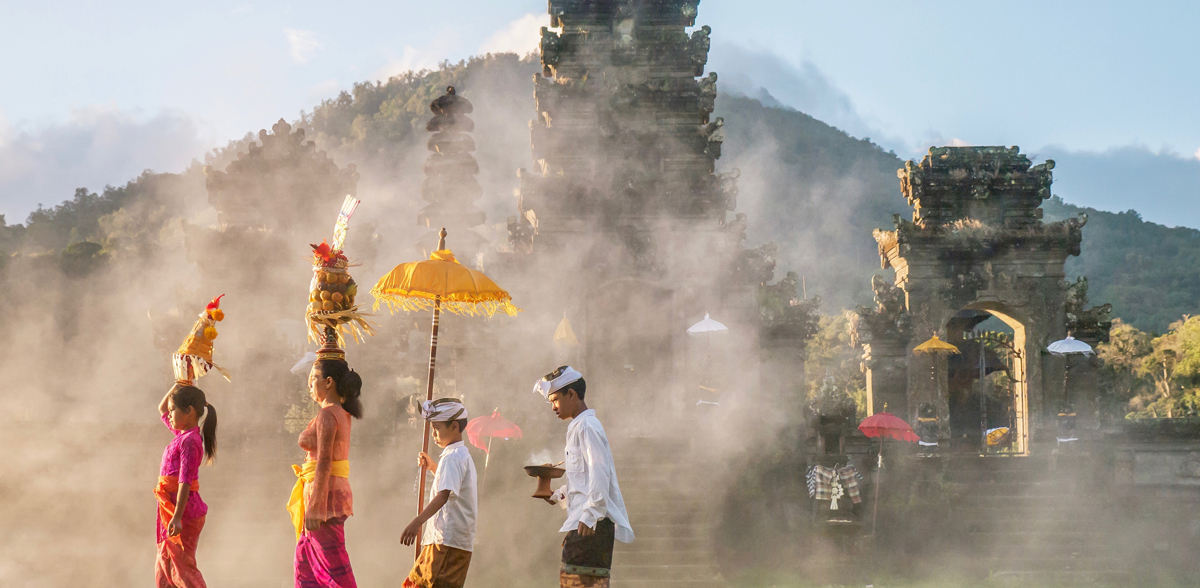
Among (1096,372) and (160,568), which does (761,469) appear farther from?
(160,568)

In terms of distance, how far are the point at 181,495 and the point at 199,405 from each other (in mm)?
725

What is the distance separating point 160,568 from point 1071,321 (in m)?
15.7

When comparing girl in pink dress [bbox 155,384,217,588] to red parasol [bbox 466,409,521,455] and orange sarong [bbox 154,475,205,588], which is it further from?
red parasol [bbox 466,409,521,455]

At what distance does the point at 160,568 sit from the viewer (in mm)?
6680

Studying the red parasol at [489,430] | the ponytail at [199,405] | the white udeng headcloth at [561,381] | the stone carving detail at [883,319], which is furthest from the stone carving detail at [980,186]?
the ponytail at [199,405]

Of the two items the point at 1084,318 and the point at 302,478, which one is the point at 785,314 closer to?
the point at 1084,318

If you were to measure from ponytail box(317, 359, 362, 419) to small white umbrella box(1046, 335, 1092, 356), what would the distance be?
13779 millimetres

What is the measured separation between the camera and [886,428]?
14508mm

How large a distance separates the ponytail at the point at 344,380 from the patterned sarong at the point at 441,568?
47.0 inches

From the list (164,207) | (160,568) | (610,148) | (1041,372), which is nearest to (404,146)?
(164,207)

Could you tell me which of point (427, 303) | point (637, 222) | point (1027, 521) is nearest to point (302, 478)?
point (427, 303)

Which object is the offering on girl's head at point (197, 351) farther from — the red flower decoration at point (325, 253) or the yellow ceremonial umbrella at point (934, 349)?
the yellow ceremonial umbrella at point (934, 349)

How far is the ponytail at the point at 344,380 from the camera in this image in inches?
261

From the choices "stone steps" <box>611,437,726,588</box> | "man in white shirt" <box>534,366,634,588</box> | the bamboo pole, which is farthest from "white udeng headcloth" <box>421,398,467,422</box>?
"stone steps" <box>611,437,726,588</box>
